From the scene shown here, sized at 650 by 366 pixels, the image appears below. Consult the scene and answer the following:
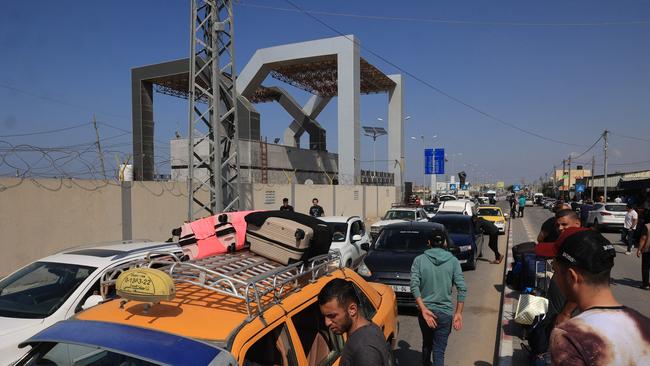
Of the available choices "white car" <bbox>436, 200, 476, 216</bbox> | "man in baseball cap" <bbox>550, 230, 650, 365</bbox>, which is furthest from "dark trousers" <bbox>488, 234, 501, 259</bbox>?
"man in baseball cap" <bbox>550, 230, 650, 365</bbox>

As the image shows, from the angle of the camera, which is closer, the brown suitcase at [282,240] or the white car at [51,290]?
the brown suitcase at [282,240]

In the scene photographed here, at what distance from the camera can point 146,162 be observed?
24109mm

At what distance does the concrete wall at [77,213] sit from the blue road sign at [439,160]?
3537 centimetres

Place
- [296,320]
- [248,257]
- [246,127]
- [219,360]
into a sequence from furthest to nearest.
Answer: [246,127] → [248,257] → [296,320] → [219,360]

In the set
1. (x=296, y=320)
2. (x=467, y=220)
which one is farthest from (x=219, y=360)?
(x=467, y=220)

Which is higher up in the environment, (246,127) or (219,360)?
(246,127)

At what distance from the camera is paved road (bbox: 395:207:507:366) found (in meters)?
5.56

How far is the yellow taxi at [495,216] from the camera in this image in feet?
65.5

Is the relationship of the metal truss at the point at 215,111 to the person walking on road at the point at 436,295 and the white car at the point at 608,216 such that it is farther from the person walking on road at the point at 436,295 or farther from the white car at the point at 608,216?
the white car at the point at 608,216

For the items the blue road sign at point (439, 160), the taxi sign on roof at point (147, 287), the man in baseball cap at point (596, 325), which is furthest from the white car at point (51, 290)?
the blue road sign at point (439, 160)

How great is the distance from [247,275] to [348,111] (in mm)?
25269

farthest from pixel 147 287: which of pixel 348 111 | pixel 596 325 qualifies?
pixel 348 111

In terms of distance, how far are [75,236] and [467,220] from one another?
10.8 meters

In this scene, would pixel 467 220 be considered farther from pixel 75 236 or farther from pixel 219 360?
pixel 219 360
